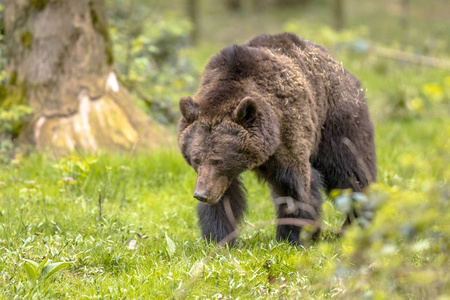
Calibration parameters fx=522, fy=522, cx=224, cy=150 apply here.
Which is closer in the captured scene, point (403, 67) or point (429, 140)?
point (429, 140)

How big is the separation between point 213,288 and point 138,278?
597 mm

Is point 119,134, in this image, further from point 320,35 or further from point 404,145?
point 320,35

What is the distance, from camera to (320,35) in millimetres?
14180

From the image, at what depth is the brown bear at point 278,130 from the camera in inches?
178

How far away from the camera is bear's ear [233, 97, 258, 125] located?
4375mm

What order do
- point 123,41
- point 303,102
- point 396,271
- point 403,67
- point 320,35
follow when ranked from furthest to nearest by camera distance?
1. point 403,67
2. point 320,35
3. point 123,41
4. point 303,102
5. point 396,271

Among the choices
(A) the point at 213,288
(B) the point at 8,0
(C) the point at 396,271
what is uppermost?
(B) the point at 8,0

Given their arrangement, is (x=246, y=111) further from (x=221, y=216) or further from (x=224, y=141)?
(x=221, y=216)

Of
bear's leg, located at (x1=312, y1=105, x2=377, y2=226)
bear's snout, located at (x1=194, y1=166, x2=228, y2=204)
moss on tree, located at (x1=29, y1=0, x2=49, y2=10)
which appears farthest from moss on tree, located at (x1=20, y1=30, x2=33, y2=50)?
bear's leg, located at (x1=312, y1=105, x2=377, y2=226)

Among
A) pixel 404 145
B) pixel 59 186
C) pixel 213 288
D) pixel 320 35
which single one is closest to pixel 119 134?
pixel 59 186

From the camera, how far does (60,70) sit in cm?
764

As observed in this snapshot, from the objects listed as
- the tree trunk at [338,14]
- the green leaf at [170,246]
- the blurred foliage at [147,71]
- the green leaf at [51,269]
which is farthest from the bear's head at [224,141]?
the tree trunk at [338,14]

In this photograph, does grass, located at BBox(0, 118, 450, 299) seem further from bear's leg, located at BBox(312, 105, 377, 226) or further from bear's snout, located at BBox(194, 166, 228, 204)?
bear's leg, located at BBox(312, 105, 377, 226)

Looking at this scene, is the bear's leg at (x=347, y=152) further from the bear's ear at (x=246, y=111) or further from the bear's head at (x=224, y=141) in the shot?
the bear's ear at (x=246, y=111)
